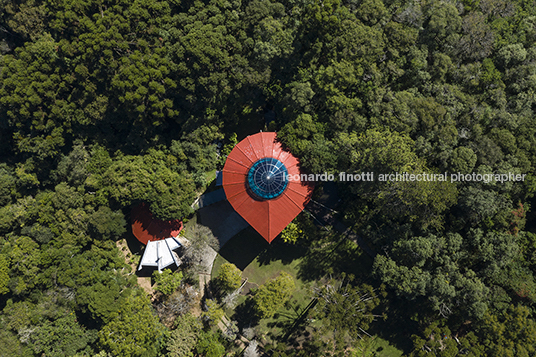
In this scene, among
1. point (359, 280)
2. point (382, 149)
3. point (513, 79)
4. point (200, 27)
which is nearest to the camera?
point (382, 149)

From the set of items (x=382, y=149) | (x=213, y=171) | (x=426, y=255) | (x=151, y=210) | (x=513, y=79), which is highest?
(x=513, y=79)

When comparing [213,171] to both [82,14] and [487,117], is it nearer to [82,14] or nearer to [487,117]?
[82,14]

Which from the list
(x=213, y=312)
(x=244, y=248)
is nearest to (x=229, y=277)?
(x=213, y=312)

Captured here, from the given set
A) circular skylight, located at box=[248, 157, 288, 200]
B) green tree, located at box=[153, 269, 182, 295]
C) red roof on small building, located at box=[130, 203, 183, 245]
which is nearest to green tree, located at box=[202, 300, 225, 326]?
green tree, located at box=[153, 269, 182, 295]

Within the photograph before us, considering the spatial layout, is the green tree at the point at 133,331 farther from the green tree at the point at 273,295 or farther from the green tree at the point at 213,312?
the green tree at the point at 273,295

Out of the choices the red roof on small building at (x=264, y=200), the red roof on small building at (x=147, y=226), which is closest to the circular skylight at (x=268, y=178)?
the red roof on small building at (x=264, y=200)

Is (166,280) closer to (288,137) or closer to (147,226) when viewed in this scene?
(147,226)

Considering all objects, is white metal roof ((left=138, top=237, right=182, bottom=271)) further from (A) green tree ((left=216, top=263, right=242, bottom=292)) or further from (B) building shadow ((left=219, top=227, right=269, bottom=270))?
(A) green tree ((left=216, top=263, right=242, bottom=292))

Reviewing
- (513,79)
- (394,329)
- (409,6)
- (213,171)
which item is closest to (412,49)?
(409,6)
